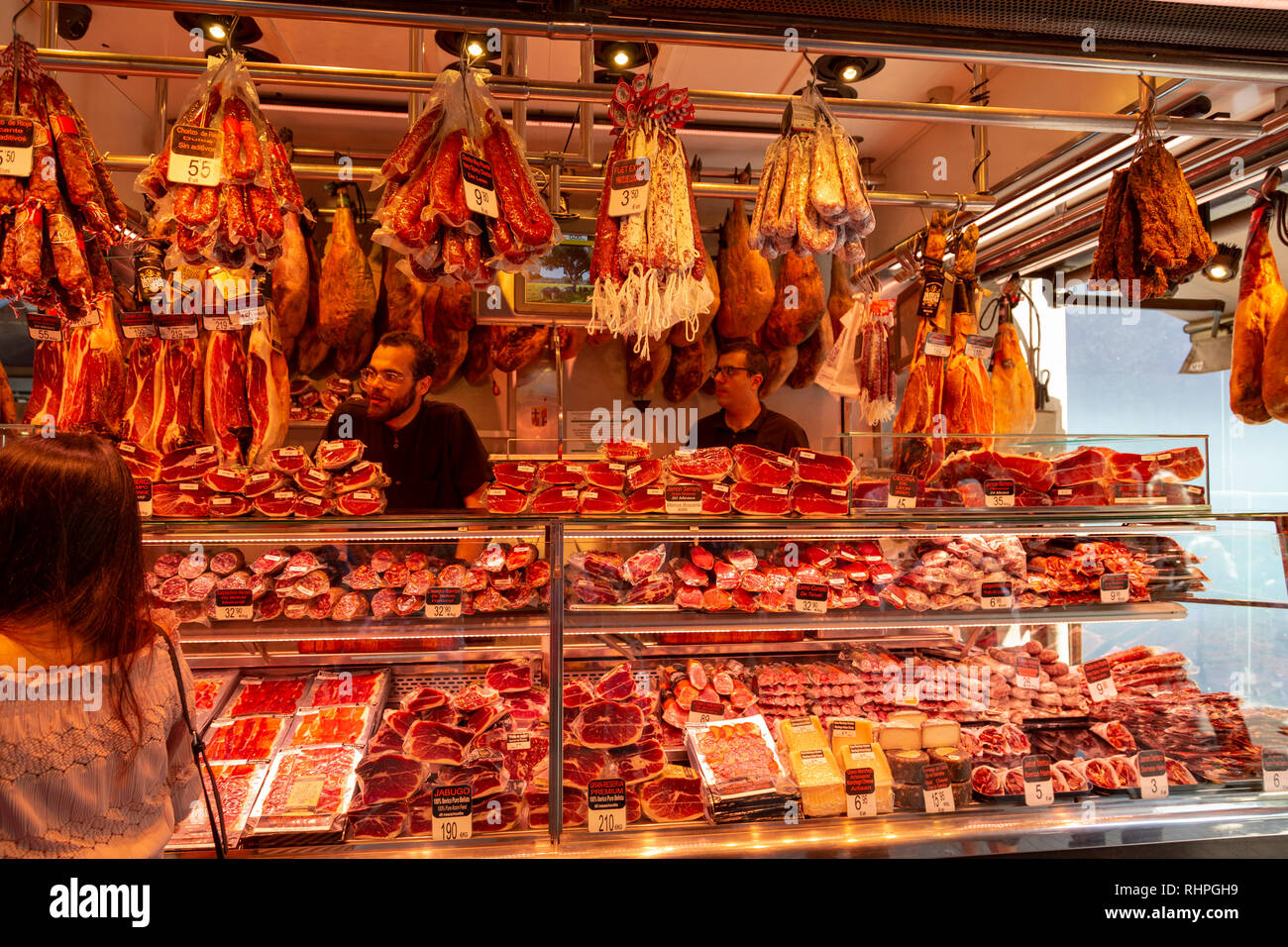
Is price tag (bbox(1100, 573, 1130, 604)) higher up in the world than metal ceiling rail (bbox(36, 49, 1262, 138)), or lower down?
lower down

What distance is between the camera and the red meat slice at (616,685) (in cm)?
309

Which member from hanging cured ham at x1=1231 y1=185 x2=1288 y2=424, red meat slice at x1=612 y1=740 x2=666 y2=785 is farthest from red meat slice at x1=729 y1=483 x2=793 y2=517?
hanging cured ham at x1=1231 y1=185 x2=1288 y2=424

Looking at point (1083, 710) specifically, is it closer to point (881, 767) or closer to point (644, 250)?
point (881, 767)

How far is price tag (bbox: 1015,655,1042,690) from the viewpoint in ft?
11.5

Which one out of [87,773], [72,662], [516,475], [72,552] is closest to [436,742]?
[516,475]

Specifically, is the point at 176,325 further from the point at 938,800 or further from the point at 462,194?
the point at 938,800

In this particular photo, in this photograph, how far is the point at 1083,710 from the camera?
11.0 ft

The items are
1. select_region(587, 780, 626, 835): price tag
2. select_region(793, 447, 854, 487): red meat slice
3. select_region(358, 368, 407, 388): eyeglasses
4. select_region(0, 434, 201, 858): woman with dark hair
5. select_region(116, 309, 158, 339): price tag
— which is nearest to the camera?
select_region(0, 434, 201, 858): woman with dark hair

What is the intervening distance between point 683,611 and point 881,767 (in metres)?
0.87

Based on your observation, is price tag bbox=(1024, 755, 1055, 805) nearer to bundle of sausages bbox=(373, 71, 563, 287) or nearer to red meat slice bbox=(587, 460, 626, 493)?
red meat slice bbox=(587, 460, 626, 493)

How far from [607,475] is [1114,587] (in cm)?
204

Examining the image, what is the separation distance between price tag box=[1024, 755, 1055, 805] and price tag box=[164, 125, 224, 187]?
3.38 metres

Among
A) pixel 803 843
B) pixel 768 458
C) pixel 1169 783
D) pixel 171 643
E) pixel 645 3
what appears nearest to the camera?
pixel 171 643
